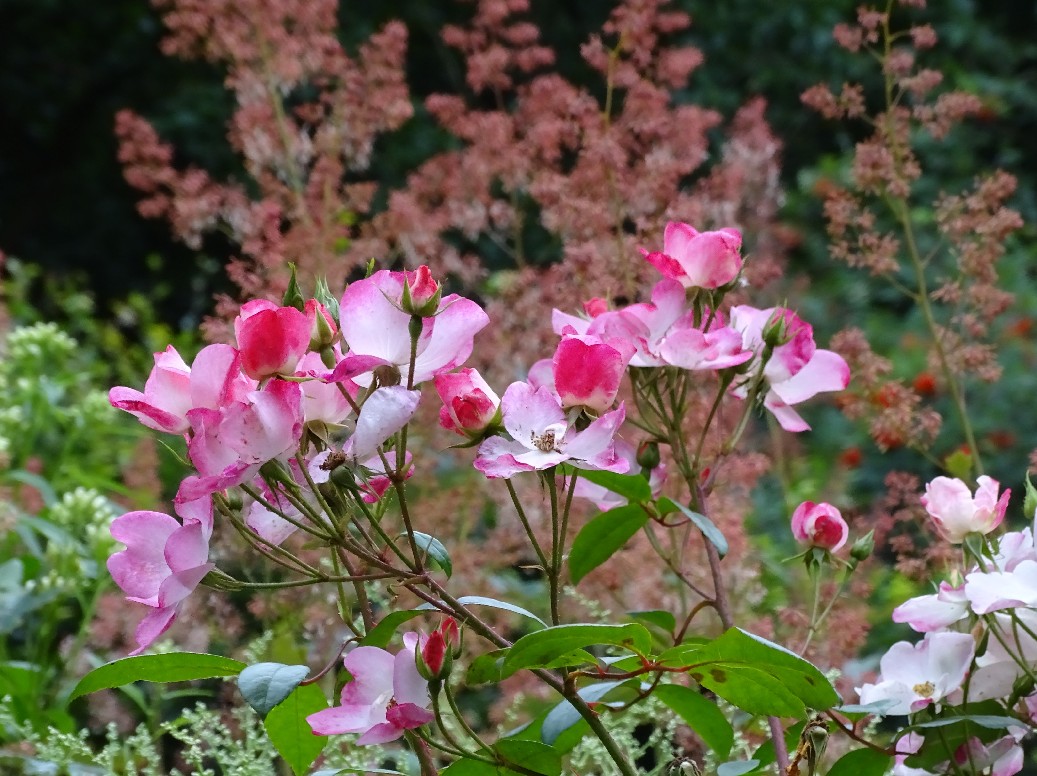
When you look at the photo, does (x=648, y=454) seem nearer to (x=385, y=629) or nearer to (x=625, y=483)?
(x=625, y=483)

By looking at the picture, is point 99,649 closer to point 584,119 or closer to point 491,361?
point 491,361

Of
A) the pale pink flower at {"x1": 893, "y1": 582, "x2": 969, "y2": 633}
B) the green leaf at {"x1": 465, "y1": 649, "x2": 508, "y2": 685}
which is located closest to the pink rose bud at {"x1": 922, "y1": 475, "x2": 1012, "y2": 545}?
the pale pink flower at {"x1": 893, "y1": 582, "x2": 969, "y2": 633}

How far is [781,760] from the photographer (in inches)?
24.6

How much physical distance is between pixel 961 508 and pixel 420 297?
0.31 metres

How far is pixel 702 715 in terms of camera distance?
0.60 metres

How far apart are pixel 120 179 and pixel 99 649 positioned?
3.12 metres

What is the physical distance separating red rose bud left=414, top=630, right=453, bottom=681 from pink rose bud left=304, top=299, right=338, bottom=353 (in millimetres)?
133

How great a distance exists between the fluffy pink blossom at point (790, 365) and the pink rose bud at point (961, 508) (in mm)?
78

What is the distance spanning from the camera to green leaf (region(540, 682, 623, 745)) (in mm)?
532

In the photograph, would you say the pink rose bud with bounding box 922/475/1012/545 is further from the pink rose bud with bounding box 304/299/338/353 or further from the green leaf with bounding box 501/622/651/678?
the pink rose bud with bounding box 304/299/338/353

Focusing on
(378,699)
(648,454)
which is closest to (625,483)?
(648,454)

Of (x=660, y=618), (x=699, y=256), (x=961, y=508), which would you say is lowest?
(x=660, y=618)

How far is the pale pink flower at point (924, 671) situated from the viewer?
1.98 ft

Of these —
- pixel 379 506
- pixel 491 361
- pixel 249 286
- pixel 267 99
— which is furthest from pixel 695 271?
pixel 267 99
